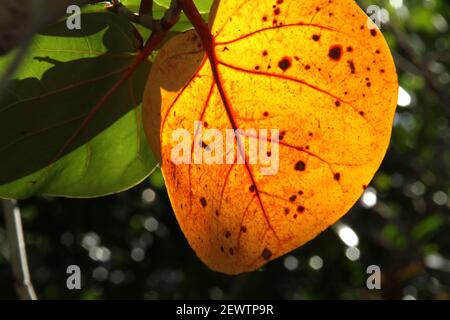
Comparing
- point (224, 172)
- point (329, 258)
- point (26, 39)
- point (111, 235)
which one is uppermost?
point (26, 39)

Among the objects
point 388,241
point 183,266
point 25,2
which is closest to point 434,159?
point 388,241

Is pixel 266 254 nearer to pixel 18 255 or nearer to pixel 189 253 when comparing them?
pixel 18 255

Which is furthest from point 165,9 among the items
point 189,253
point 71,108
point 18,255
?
point 189,253

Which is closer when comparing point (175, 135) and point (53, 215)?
point (175, 135)
